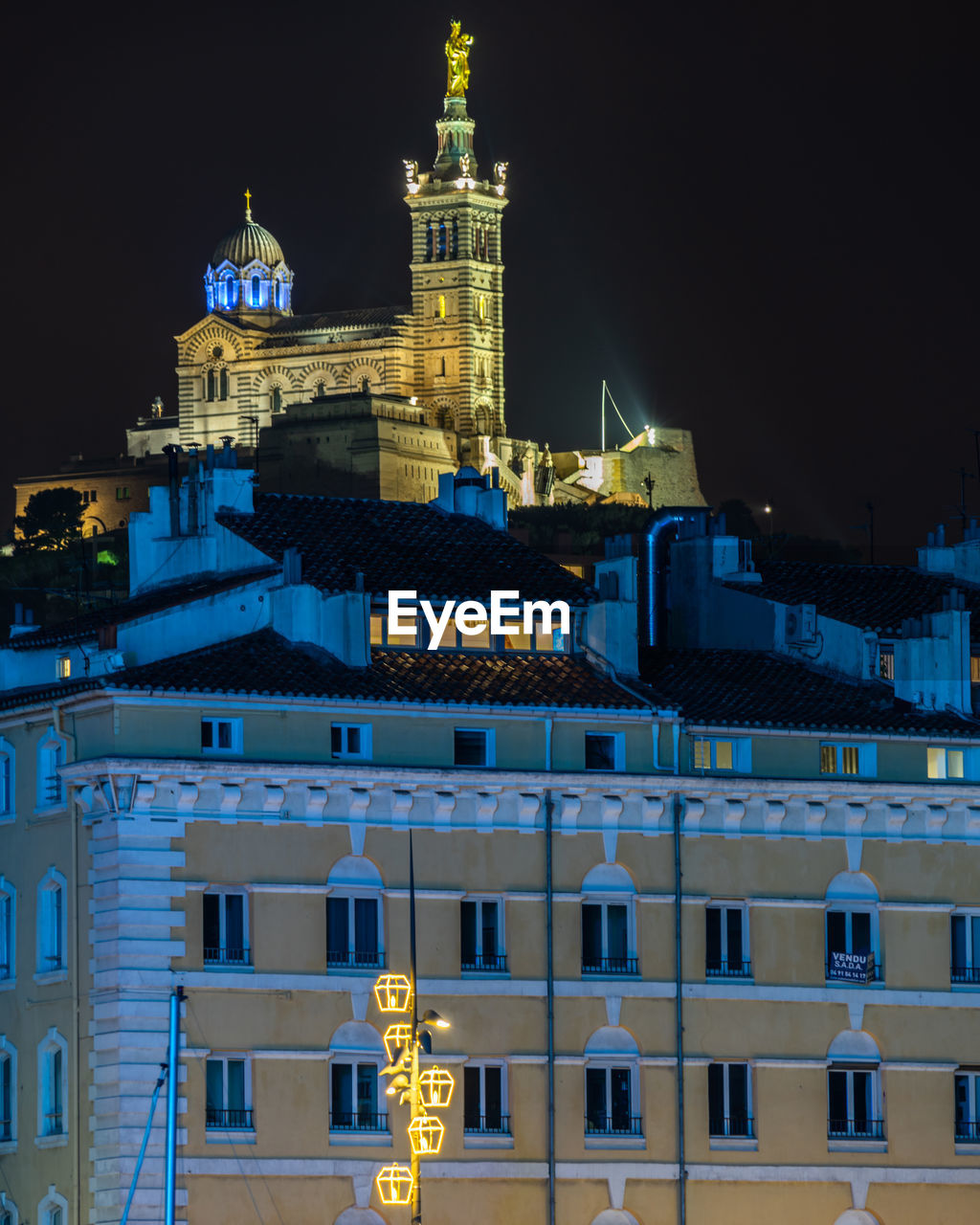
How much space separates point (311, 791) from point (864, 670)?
14.2 meters

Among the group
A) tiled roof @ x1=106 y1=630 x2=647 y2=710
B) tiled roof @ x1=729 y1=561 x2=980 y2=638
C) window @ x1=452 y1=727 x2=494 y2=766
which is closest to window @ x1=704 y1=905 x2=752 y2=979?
tiled roof @ x1=106 y1=630 x2=647 y2=710

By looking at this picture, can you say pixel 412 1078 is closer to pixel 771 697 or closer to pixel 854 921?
pixel 854 921

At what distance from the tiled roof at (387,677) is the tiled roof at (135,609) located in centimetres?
258

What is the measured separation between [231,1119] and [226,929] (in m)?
3.25

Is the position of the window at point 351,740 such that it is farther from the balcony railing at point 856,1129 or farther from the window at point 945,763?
the window at point 945,763

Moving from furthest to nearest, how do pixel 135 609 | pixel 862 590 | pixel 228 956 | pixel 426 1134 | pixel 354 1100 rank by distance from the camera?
pixel 862 590 < pixel 135 609 < pixel 354 1100 < pixel 228 956 < pixel 426 1134

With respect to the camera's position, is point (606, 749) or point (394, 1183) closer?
point (394, 1183)

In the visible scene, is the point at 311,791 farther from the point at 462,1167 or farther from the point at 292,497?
the point at 292,497

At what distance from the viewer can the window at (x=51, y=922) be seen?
2356 inches

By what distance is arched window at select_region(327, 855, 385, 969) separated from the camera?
195ft

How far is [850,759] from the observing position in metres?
63.8

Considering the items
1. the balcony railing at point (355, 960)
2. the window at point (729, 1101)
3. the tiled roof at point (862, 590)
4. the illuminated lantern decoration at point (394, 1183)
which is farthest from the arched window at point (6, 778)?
the tiled roof at point (862, 590)

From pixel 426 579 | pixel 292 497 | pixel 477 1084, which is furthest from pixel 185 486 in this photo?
pixel 477 1084

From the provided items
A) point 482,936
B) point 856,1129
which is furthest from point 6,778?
point 856,1129
